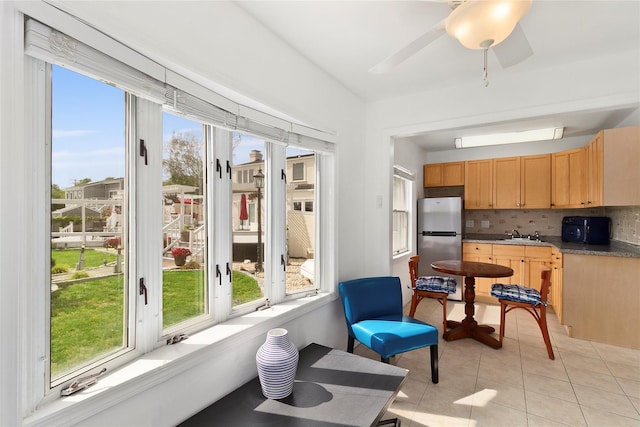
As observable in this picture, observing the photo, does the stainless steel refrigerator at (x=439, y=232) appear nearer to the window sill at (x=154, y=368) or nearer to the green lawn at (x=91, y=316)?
the window sill at (x=154, y=368)

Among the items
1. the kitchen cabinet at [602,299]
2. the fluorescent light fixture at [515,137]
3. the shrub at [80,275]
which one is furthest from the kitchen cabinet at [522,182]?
the shrub at [80,275]

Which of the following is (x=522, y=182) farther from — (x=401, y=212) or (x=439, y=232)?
(x=401, y=212)

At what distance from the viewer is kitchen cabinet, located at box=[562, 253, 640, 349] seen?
3.06m

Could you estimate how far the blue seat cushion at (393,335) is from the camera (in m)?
2.16

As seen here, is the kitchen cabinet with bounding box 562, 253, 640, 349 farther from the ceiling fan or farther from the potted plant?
the potted plant

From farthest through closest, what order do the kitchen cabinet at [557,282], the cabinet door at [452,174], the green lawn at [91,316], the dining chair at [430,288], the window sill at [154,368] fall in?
1. the cabinet door at [452,174]
2. the kitchen cabinet at [557,282]
3. the dining chair at [430,288]
4. the green lawn at [91,316]
5. the window sill at [154,368]

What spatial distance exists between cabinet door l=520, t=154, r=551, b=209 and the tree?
489cm

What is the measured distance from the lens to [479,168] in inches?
199

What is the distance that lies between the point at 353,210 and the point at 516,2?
2068mm

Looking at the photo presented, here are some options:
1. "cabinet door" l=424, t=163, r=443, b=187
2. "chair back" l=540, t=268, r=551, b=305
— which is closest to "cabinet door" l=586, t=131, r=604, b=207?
"chair back" l=540, t=268, r=551, b=305

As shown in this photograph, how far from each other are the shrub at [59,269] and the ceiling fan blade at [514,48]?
7.18 feet

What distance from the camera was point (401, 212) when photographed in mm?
4805

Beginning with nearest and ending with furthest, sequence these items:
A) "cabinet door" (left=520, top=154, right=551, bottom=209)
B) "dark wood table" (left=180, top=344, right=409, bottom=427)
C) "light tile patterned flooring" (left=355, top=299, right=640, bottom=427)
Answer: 1. "dark wood table" (left=180, top=344, right=409, bottom=427)
2. "light tile patterned flooring" (left=355, top=299, right=640, bottom=427)
3. "cabinet door" (left=520, top=154, right=551, bottom=209)

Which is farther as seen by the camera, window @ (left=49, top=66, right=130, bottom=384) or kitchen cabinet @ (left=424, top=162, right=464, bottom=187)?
Result: kitchen cabinet @ (left=424, top=162, right=464, bottom=187)
